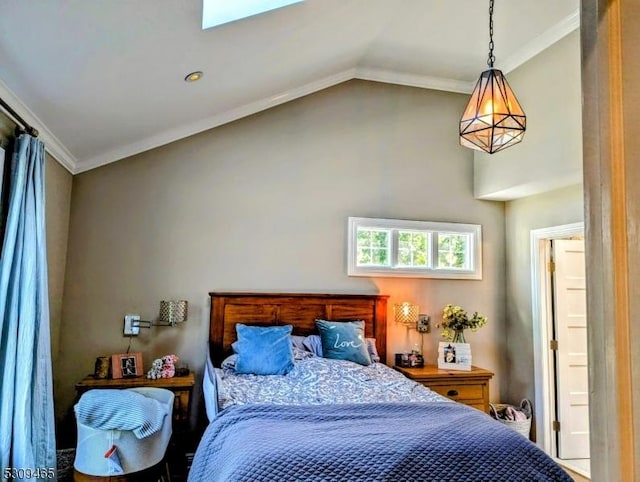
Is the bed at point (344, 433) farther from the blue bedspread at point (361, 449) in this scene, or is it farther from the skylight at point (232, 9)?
the skylight at point (232, 9)

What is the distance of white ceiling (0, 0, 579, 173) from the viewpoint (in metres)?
2.24

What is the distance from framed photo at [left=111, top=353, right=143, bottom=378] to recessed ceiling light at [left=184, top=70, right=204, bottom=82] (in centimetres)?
230

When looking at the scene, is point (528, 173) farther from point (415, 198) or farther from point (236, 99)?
point (236, 99)

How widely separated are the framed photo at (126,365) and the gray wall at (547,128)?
3.81m

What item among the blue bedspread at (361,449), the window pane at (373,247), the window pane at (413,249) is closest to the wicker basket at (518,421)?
the window pane at (413,249)

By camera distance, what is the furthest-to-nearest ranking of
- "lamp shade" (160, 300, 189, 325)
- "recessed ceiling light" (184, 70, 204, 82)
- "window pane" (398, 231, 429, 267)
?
"window pane" (398, 231, 429, 267) → "lamp shade" (160, 300, 189, 325) → "recessed ceiling light" (184, 70, 204, 82)

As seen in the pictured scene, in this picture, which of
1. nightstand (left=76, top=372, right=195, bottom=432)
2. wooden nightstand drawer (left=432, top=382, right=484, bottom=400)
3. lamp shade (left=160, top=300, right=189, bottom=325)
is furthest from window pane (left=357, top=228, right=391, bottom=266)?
nightstand (left=76, top=372, right=195, bottom=432)

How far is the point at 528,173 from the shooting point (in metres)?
4.11

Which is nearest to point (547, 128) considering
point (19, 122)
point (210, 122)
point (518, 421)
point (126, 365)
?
point (518, 421)

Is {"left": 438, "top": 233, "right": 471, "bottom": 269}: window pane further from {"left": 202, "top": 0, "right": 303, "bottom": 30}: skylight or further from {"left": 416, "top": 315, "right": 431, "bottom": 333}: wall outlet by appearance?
{"left": 202, "top": 0, "right": 303, "bottom": 30}: skylight

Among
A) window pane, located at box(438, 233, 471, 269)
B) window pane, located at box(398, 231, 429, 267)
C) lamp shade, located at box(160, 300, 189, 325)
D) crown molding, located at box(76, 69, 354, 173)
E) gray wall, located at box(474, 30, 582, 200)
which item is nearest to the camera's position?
gray wall, located at box(474, 30, 582, 200)

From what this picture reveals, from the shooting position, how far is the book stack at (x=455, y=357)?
436 centimetres

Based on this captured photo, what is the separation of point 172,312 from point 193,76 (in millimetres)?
1997

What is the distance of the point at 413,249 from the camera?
473 centimetres
